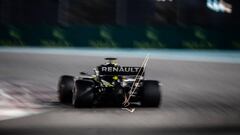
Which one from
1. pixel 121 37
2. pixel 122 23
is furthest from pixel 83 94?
pixel 122 23

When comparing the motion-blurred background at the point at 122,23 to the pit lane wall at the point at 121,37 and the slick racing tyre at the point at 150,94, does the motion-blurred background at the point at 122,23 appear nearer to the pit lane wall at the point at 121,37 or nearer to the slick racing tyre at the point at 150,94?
the pit lane wall at the point at 121,37

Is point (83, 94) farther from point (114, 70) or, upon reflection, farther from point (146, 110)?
point (146, 110)

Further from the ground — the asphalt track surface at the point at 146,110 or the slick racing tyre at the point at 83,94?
the slick racing tyre at the point at 83,94

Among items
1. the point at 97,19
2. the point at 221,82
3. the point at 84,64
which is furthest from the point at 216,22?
the point at 221,82

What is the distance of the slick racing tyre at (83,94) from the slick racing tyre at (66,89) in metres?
0.81

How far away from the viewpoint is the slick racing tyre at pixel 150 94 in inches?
386

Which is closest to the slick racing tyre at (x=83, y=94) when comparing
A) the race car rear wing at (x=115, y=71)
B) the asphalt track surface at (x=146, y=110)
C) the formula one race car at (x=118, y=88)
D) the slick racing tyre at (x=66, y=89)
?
the formula one race car at (x=118, y=88)

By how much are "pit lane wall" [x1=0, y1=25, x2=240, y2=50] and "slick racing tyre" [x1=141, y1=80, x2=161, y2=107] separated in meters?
23.2

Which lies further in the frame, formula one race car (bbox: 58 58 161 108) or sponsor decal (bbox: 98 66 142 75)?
sponsor decal (bbox: 98 66 142 75)

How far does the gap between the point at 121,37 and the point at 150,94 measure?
2683 centimetres

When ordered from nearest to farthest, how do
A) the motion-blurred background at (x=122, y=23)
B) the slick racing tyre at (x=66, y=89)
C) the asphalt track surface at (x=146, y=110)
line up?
the asphalt track surface at (x=146, y=110) < the slick racing tyre at (x=66, y=89) < the motion-blurred background at (x=122, y=23)

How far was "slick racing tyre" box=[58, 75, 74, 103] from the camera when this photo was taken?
1048cm

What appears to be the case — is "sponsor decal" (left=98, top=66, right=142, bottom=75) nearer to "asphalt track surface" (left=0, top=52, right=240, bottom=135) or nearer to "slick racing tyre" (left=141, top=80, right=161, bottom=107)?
"slick racing tyre" (left=141, top=80, right=161, bottom=107)

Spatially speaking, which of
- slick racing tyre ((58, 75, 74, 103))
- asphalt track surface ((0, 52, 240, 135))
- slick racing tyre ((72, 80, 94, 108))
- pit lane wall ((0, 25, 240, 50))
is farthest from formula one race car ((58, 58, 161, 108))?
pit lane wall ((0, 25, 240, 50))
